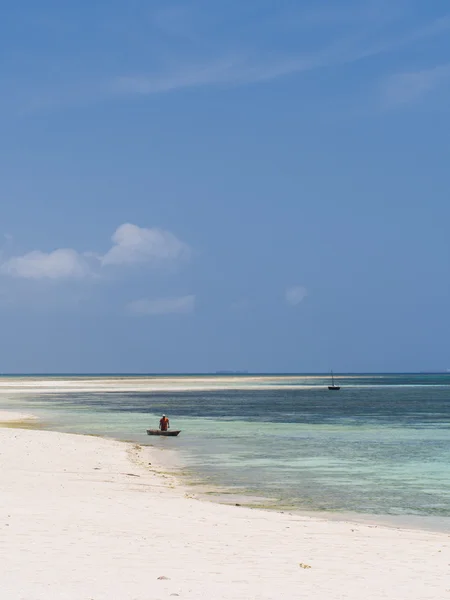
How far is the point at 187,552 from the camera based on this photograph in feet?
51.8

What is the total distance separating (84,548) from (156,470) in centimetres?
1928

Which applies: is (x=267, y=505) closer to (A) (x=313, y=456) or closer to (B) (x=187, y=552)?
(B) (x=187, y=552)

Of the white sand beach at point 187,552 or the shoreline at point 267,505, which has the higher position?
the white sand beach at point 187,552

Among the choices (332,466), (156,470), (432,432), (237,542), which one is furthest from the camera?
(432,432)

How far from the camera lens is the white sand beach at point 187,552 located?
12.7m

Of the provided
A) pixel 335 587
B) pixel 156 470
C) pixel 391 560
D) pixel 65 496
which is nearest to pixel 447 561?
pixel 391 560

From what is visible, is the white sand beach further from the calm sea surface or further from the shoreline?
the calm sea surface

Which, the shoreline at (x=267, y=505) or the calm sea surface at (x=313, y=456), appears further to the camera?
the calm sea surface at (x=313, y=456)

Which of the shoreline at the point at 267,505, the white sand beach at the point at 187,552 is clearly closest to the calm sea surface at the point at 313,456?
the shoreline at the point at 267,505

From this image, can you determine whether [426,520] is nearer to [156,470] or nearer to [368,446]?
[156,470]

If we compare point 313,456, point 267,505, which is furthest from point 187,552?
point 313,456

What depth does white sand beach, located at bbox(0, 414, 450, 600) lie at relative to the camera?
41.8ft

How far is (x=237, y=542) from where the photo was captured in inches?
675

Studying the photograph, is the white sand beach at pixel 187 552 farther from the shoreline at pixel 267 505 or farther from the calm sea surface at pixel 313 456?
the calm sea surface at pixel 313 456
